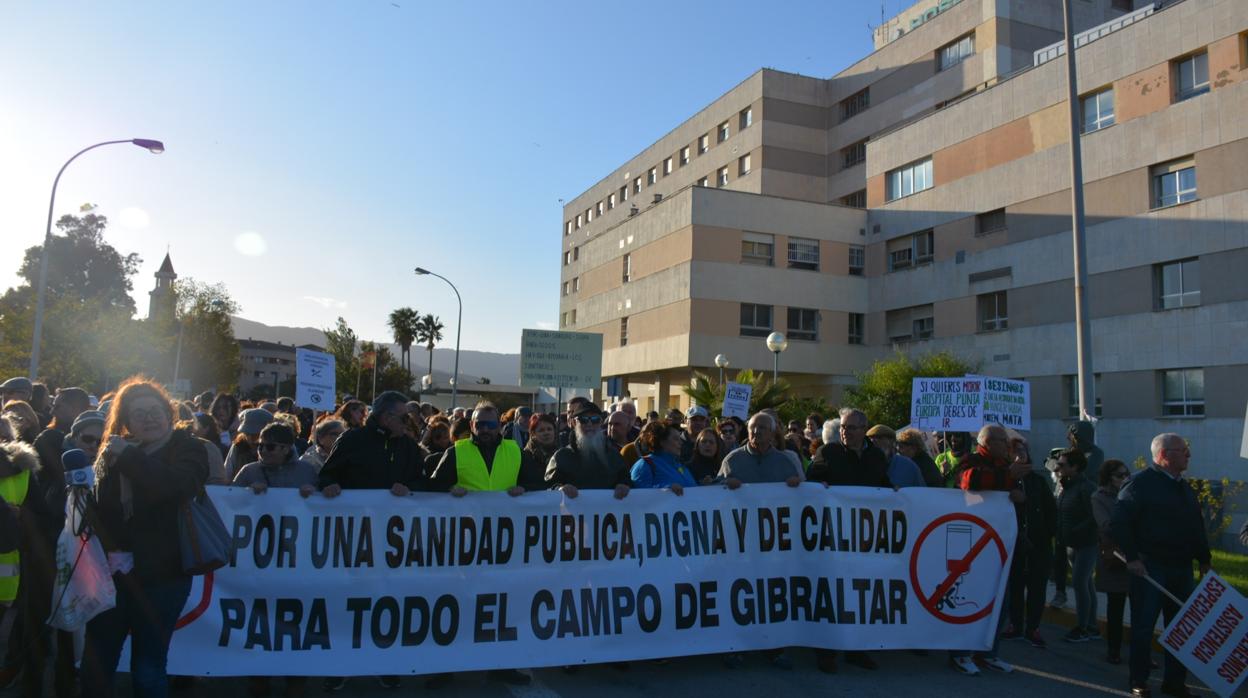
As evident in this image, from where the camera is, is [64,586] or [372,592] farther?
[372,592]

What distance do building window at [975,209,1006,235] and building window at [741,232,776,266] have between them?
8.18 metres

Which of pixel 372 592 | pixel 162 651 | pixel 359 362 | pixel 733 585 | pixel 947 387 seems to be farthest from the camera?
pixel 359 362

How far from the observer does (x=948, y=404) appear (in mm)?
12367

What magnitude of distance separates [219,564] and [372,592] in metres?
1.81

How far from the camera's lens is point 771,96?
4416 cm

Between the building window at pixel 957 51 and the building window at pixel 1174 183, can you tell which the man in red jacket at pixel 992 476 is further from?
the building window at pixel 957 51

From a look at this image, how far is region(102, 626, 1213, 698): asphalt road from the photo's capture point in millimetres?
5898

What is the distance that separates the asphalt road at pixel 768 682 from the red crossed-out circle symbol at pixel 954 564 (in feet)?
1.39

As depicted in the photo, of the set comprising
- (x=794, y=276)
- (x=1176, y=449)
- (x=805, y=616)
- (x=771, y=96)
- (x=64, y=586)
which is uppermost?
(x=771, y=96)

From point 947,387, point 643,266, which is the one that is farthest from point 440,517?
point 643,266

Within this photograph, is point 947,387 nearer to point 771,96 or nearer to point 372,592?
point 372,592

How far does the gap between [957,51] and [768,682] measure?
3760cm

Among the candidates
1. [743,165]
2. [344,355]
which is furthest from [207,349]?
[743,165]

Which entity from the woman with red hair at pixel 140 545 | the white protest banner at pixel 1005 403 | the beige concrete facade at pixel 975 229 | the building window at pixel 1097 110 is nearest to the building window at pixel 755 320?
the beige concrete facade at pixel 975 229
